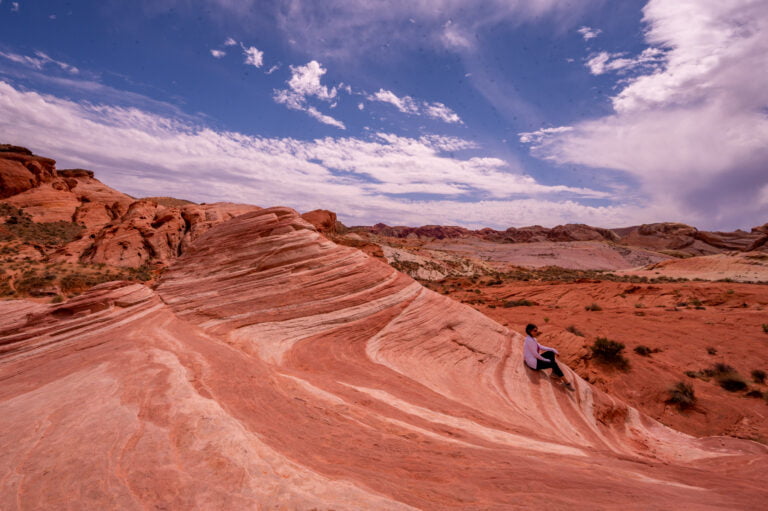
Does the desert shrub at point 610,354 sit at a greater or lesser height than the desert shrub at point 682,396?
greater

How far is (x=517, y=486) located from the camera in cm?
306

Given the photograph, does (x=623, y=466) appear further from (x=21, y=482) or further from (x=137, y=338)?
(x=137, y=338)

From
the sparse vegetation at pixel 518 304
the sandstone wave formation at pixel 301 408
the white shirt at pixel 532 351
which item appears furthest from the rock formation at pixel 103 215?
the white shirt at pixel 532 351

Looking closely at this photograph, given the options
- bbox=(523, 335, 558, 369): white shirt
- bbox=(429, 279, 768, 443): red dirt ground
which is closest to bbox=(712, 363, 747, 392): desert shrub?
bbox=(429, 279, 768, 443): red dirt ground

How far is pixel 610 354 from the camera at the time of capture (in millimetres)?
11477

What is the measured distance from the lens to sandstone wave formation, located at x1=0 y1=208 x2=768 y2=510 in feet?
8.76

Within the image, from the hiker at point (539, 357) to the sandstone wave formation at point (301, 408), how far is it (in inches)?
9.4

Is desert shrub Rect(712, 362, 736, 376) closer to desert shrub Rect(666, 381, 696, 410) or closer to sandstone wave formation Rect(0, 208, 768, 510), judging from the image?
desert shrub Rect(666, 381, 696, 410)

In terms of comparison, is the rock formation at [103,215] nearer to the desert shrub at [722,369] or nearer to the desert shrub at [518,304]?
the desert shrub at [518,304]

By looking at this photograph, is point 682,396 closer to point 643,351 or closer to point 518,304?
point 643,351

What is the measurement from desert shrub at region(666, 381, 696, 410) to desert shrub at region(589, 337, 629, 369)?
4.92 feet

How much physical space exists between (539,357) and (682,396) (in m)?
5.49

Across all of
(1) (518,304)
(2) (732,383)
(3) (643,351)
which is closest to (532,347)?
(2) (732,383)

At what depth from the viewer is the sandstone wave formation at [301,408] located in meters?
2.67
